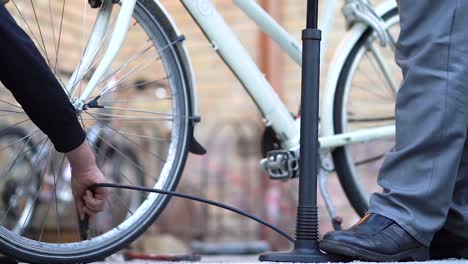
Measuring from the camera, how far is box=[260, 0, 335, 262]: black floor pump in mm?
2283

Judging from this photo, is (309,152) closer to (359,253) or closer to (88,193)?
(359,253)

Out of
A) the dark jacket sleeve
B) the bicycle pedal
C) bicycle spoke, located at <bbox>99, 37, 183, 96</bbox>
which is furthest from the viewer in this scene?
the bicycle pedal

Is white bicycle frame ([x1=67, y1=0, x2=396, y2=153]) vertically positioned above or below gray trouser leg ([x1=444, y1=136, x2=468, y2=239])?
above

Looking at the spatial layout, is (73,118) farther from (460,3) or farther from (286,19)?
(286,19)

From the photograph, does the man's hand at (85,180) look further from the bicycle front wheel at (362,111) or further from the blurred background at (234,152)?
the blurred background at (234,152)

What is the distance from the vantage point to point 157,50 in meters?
2.72

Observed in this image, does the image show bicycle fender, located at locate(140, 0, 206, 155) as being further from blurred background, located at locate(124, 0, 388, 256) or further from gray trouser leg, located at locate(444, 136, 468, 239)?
blurred background, located at locate(124, 0, 388, 256)

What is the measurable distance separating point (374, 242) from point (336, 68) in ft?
3.42

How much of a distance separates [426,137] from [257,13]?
3.08 ft

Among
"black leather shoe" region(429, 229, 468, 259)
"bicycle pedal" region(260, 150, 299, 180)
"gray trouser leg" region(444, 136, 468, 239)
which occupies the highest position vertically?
"bicycle pedal" region(260, 150, 299, 180)

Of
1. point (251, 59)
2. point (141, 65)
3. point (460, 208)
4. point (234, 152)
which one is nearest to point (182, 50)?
point (141, 65)

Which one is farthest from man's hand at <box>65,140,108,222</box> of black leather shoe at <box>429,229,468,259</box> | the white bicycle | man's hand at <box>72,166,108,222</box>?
black leather shoe at <box>429,229,468,259</box>

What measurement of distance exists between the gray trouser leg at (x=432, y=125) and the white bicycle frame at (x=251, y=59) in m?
0.71

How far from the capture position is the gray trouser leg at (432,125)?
7.55 feet
